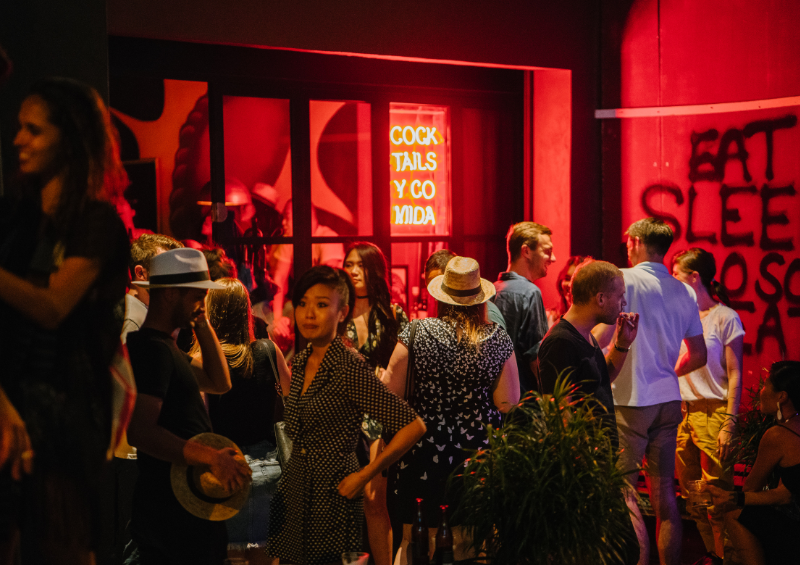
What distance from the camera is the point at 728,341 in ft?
16.4

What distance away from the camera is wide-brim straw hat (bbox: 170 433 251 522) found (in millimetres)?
2367

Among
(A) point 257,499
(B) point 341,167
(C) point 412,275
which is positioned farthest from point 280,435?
(C) point 412,275

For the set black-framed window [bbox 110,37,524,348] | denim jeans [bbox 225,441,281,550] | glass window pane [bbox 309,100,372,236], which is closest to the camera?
denim jeans [bbox 225,441,281,550]

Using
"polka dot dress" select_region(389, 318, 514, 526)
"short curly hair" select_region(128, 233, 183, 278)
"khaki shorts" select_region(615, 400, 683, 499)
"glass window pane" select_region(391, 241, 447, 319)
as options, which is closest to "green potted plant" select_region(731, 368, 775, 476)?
"khaki shorts" select_region(615, 400, 683, 499)

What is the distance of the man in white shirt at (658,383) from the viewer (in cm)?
445

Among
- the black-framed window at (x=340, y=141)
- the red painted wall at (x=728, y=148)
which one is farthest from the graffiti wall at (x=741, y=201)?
the black-framed window at (x=340, y=141)

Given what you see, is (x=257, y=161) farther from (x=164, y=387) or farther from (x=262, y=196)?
(x=164, y=387)

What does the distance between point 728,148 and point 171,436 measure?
547 centimetres

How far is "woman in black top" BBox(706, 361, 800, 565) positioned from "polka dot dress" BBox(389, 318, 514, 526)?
4.20ft

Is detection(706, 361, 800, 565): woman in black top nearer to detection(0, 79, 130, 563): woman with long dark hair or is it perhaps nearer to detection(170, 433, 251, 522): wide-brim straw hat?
detection(170, 433, 251, 522): wide-brim straw hat

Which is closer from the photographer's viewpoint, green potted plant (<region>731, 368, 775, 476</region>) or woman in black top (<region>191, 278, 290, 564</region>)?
woman in black top (<region>191, 278, 290, 564</region>)

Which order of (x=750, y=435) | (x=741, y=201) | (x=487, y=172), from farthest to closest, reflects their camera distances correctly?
1. (x=487, y=172)
2. (x=741, y=201)
3. (x=750, y=435)

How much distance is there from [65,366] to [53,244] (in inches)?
10.5

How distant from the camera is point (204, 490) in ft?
7.80
